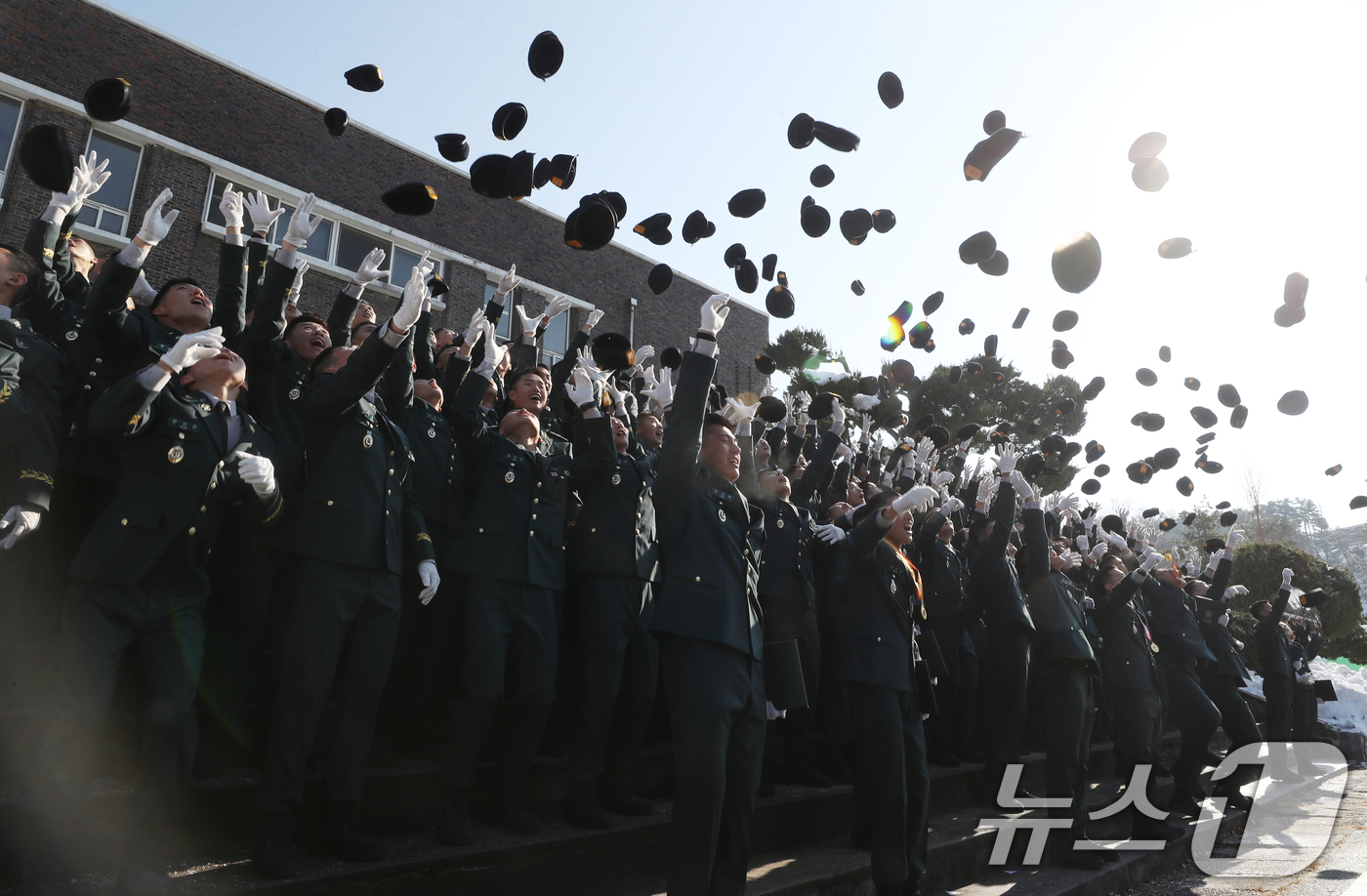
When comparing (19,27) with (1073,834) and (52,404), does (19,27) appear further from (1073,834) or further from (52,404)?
(1073,834)

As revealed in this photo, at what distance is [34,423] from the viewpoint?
3.06 metres

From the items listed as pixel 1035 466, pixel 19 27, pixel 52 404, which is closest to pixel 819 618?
pixel 52 404

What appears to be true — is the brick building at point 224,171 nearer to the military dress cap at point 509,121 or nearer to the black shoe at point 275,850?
the military dress cap at point 509,121

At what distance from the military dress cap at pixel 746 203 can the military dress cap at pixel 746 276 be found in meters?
0.81

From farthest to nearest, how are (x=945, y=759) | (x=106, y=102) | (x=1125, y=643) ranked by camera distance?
(x=1125, y=643), (x=945, y=759), (x=106, y=102)

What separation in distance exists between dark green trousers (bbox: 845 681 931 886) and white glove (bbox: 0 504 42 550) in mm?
3689

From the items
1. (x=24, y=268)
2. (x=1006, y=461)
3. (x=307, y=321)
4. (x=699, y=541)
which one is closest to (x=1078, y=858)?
(x=1006, y=461)

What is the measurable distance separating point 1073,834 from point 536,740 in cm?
398

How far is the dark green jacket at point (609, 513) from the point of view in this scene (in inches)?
168

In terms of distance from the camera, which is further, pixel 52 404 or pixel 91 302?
pixel 91 302

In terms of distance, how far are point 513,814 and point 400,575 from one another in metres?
1.19

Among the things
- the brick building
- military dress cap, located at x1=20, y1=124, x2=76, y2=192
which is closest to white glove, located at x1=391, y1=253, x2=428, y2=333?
military dress cap, located at x1=20, y1=124, x2=76, y2=192

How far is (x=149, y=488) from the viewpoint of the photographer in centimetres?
289

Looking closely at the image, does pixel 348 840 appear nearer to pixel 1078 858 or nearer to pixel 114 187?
pixel 1078 858
